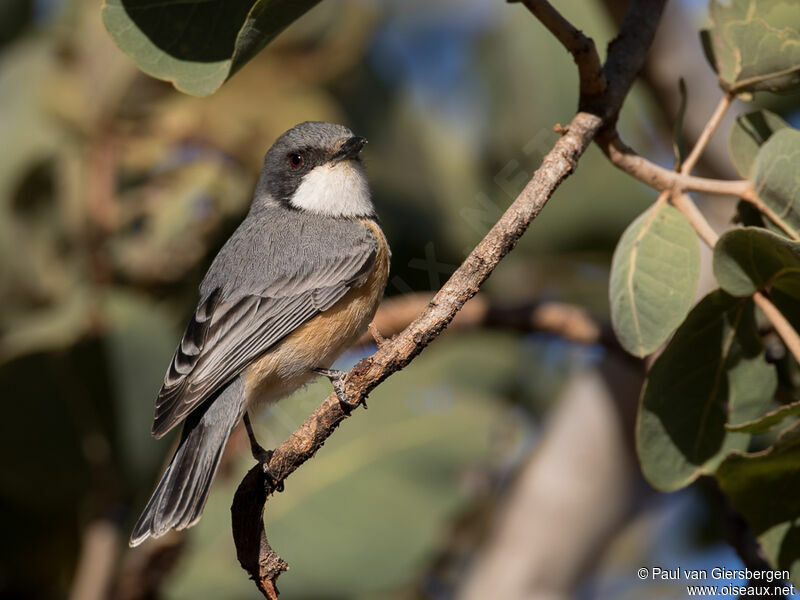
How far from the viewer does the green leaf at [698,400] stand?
2588mm

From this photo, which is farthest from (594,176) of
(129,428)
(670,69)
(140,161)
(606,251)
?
(129,428)

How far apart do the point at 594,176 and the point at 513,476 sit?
1.74m

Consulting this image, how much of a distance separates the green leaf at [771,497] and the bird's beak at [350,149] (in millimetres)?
2074

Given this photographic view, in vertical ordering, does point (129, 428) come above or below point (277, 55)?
below

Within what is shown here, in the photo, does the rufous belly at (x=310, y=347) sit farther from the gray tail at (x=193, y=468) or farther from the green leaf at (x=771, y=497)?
the green leaf at (x=771, y=497)

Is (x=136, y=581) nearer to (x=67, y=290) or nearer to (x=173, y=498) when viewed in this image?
(x=173, y=498)

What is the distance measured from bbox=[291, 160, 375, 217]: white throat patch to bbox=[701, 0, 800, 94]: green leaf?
172 centimetres

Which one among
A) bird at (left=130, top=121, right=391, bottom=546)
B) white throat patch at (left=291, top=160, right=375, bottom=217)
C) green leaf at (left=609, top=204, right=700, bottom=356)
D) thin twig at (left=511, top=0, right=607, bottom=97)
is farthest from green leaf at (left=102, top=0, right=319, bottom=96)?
white throat patch at (left=291, top=160, right=375, bottom=217)

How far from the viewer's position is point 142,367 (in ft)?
13.3

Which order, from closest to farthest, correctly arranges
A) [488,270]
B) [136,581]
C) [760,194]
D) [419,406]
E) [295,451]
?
[488,270], [295,451], [760,194], [136,581], [419,406]

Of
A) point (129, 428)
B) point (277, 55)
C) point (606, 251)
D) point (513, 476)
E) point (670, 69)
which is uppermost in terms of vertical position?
point (670, 69)

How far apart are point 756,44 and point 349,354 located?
2078mm

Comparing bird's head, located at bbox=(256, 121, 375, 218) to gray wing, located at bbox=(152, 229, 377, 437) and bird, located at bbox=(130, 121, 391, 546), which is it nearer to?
bird, located at bbox=(130, 121, 391, 546)

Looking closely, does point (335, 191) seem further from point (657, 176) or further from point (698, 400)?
point (698, 400)
